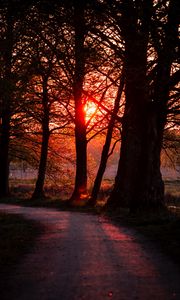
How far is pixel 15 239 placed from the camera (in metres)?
12.0

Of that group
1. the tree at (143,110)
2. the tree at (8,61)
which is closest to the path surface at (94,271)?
the tree at (143,110)

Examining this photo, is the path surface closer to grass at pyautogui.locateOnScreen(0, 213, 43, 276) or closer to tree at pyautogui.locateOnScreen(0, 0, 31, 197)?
grass at pyautogui.locateOnScreen(0, 213, 43, 276)

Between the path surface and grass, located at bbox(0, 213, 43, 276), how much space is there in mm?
230

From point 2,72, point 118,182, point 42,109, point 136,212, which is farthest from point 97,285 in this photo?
point 42,109

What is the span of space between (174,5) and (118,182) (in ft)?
38.1

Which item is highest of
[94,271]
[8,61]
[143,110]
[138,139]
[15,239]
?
[8,61]

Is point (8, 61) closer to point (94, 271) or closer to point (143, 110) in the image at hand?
point (143, 110)

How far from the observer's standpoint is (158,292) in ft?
21.9

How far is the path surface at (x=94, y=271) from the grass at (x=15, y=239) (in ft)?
0.76

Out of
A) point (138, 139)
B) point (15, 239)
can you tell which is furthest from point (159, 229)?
point (138, 139)

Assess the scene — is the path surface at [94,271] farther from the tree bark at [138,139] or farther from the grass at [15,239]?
the tree bark at [138,139]

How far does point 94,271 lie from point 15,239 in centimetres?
446

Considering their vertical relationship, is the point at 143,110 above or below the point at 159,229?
above

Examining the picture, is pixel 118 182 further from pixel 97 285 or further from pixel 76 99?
pixel 97 285
